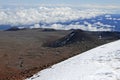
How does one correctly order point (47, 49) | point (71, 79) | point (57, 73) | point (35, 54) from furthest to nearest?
point (47, 49), point (35, 54), point (57, 73), point (71, 79)

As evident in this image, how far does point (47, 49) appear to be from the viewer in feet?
484

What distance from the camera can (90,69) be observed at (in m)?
21.7

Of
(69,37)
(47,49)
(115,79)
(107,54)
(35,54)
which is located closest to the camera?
(115,79)

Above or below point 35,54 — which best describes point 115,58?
above

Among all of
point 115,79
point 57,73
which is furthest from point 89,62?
point 115,79

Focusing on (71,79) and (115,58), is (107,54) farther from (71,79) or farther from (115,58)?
(71,79)

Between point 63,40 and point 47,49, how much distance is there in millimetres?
19296

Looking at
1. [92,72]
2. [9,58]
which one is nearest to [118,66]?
[92,72]

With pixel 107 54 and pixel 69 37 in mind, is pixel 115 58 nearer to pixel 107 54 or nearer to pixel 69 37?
pixel 107 54

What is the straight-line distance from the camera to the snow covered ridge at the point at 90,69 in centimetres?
1994

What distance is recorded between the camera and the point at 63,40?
16512 cm

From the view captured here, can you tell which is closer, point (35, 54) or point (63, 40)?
point (35, 54)

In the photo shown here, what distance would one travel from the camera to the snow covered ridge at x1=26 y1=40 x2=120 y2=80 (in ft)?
65.4

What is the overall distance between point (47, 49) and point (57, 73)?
410 ft
